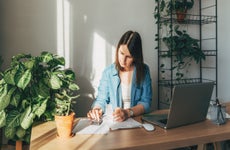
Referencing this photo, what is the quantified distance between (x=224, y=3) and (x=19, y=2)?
96.0 inches

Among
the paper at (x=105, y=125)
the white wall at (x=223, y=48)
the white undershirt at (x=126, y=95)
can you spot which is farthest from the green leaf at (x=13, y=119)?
the white wall at (x=223, y=48)

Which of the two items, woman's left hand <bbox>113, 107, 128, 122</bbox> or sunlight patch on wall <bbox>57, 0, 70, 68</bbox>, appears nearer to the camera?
woman's left hand <bbox>113, 107, 128, 122</bbox>

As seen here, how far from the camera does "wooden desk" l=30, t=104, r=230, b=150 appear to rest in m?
1.19

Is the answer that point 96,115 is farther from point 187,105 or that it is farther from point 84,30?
point 84,30

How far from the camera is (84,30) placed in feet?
8.24

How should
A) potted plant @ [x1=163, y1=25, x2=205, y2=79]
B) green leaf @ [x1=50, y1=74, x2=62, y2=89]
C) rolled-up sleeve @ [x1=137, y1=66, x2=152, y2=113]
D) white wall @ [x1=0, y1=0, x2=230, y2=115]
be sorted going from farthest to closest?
potted plant @ [x1=163, y1=25, x2=205, y2=79] → white wall @ [x1=0, y1=0, x2=230, y2=115] → rolled-up sleeve @ [x1=137, y1=66, x2=152, y2=113] → green leaf @ [x1=50, y1=74, x2=62, y2=89]

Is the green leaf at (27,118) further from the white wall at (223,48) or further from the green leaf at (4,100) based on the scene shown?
the white wall at (223,48)

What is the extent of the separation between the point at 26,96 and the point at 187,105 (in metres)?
1.15

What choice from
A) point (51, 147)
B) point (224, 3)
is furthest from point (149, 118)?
point (224, 3)

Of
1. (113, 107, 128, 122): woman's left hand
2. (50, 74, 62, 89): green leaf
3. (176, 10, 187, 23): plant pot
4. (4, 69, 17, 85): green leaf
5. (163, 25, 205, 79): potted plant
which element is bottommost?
(113, 107, 128, 122): woman's left hand

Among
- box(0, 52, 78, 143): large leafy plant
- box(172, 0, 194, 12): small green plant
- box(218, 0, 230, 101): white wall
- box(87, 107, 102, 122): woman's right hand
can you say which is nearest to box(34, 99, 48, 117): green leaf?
box(0, 52, 78, 143): large leafy plant

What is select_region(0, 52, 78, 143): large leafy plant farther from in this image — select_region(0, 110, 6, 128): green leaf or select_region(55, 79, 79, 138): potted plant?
select_region(55, 79, 79, 138): potted plant

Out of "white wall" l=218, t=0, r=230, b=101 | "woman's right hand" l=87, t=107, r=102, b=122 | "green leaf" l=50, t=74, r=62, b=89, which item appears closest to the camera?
"woman's right hand" l=87, t=107, r=102, b=122

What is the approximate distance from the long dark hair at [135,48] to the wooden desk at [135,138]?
0.74 m
